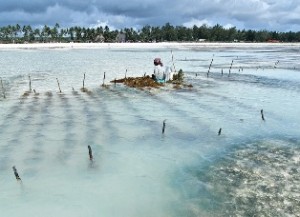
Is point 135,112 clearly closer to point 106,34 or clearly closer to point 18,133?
point 18,133

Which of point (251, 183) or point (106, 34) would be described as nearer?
point (251, 183)

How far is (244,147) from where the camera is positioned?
14.3 metres

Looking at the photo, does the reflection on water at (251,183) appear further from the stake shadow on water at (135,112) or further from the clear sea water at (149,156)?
the stake shadow on water at (135,112)

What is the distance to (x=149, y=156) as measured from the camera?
1343 centimetres

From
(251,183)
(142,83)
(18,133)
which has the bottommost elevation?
(18,133)

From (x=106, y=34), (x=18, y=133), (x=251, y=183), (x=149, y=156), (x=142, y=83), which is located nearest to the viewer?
(x=251, y=183)

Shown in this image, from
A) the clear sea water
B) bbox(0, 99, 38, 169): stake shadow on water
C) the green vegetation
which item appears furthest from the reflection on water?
the green vegetation

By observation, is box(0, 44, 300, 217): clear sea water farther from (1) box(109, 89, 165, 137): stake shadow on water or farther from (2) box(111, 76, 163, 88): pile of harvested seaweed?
(2) box(111, 76, 163, 88): pile of harvested seaweed

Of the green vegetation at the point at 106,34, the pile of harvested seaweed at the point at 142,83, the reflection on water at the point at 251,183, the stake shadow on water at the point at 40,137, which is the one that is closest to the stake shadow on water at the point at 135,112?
the pile of harvested seaweed at the point at 142,83

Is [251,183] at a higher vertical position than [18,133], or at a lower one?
higher

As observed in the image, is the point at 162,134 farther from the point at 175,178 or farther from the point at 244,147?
the point at 175,178

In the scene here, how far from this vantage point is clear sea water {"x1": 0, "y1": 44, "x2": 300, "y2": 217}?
985cm

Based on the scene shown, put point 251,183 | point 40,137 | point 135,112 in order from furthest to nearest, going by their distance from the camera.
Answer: point 135,112 → point 40,137 → point 251,183

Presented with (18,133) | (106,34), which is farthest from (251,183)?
(106,34)
